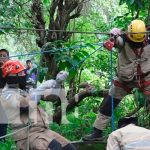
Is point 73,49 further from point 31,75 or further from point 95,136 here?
point 95,136

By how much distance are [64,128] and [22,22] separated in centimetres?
232

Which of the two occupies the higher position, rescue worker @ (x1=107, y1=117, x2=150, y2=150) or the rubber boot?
rescue worker @ (x1=107, y1=117, x2=150, y2=150)

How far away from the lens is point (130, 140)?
2990 millimetres

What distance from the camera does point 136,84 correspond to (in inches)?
180

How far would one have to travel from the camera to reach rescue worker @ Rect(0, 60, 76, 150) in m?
3.91

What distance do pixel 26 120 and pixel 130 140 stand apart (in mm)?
1271

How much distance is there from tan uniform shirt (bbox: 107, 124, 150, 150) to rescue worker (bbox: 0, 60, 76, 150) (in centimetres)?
99

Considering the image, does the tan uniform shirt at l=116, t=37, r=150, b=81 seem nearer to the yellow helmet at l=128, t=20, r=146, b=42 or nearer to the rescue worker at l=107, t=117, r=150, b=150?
the yellow helmet at l=128, t=20, r=146, b=42

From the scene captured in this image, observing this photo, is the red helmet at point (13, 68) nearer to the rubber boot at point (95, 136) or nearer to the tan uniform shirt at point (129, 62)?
the tan uniform shirt at point (129, 62)

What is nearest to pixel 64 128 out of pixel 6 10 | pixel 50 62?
pixel 50 62

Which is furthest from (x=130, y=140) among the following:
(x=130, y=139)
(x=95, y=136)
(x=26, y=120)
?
(x=95, y=136)

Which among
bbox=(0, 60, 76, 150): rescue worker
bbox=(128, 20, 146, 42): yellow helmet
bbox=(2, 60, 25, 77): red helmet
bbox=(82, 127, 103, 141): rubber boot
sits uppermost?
bbox=(128, 20, 146, 42): yellow helmet

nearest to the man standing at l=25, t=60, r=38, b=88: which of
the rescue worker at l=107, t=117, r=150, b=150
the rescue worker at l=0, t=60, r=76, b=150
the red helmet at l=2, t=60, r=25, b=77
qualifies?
the red helmet at l=2, t=60, r=25, b=77

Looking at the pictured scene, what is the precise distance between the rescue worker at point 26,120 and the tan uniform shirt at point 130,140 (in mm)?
993
